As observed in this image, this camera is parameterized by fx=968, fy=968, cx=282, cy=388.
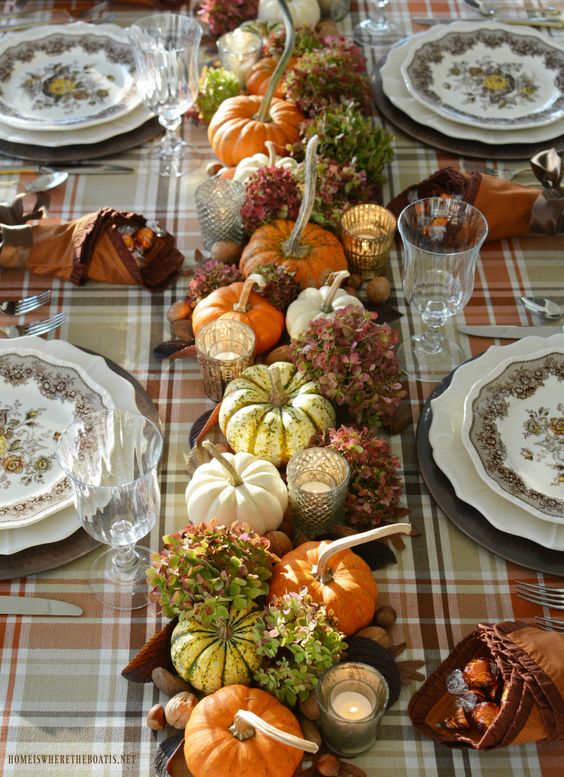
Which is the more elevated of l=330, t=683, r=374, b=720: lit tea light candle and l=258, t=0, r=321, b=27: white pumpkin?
l=258, t=0, r=321, b=27: white pumpkin

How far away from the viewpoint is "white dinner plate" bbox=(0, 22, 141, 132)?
2.29 m

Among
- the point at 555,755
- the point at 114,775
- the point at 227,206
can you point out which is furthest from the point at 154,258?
the point at 555,755

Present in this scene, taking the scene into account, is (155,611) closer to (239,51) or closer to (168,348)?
(168,348)

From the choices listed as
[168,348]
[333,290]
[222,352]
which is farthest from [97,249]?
[333,290]

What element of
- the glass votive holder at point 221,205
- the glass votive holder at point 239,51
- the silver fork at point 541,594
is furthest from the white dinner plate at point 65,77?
the silver fork at point 541,594

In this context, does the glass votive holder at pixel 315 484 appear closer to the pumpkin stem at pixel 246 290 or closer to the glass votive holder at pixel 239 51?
the pumpkin stem at pixel 246 290

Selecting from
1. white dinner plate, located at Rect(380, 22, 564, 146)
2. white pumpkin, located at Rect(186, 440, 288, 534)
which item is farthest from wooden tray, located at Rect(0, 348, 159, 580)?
white dinner plate, located at Rect(380, 22, 564, 146)

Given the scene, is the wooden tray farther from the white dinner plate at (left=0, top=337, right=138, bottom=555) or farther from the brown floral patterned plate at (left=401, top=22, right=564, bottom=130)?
the brown floral patterned plate at (left=401, top=22, right=564, bottom=130)

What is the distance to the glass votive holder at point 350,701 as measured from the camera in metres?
1.21

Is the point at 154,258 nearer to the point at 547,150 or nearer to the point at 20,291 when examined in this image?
the point at 20,291

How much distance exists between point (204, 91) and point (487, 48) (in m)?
0.74

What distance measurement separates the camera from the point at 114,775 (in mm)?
1232

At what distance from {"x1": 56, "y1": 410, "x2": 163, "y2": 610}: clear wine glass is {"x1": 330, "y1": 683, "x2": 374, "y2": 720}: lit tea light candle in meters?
0.34

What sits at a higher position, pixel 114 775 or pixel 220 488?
pixel 220 488
